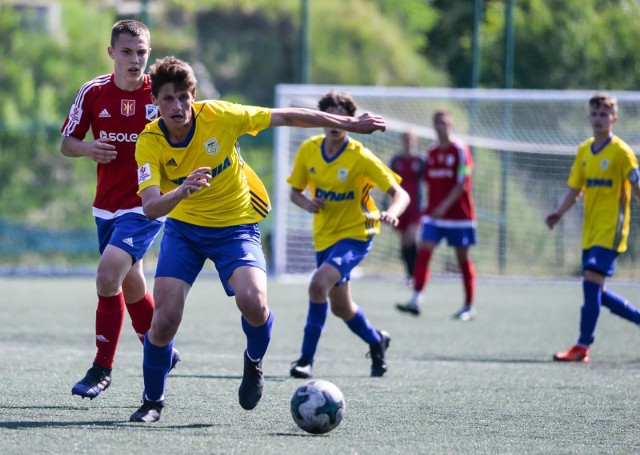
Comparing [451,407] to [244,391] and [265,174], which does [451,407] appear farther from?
[265,174]

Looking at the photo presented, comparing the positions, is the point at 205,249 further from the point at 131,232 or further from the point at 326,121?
the point at 326,121

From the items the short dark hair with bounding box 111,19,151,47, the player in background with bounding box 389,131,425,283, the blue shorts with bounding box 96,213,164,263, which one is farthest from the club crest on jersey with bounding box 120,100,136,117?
the player in background with bounding box 389,131,425,283

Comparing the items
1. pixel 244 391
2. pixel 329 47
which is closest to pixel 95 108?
pixel 244 391

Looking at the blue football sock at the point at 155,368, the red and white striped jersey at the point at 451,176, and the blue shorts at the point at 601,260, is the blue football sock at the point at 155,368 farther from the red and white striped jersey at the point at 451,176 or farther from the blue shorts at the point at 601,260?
the red and white striped jersey at the point at 451,176

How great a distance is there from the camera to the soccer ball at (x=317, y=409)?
15.4ft

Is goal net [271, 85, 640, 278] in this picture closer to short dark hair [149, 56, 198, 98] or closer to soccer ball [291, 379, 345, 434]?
short dark hair [149, 56, 198, 98]

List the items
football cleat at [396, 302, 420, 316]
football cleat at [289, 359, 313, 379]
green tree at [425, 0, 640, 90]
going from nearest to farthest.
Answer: football cleat at [289, 359, 313, 379], football cleat at [396, 302, 420, 316], green tree at [425, 0, 640, 90]

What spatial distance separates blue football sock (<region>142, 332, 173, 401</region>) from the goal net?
30.4ft

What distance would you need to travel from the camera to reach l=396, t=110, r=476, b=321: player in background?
10.9 metres

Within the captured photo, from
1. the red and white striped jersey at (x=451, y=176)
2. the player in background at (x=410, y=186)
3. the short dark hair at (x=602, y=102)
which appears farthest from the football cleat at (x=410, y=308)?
the short dark hair at (x=602, y=102)

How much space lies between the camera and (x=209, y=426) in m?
4.83

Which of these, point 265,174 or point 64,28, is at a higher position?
point 64,28

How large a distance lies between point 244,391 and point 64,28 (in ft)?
63.5

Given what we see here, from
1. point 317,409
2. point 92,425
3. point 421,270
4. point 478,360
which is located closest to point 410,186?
point 421,270
